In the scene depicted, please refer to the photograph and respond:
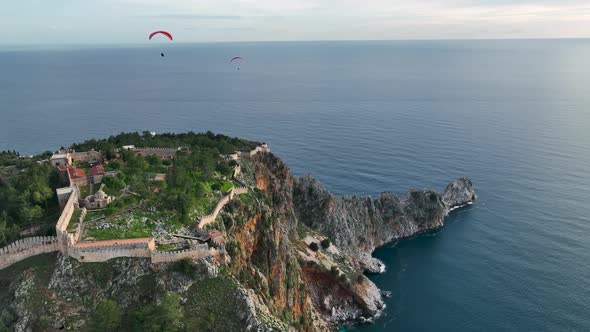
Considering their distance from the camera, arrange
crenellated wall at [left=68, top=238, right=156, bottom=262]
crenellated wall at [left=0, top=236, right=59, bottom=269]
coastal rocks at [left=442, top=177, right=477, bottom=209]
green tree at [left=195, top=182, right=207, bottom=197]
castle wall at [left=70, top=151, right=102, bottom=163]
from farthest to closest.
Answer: coastal rocks at [left=442, top=177, right=477, bottom=209] < castle wall at [left=70, top=151, right=102, bottom=163] < green tree at [left=195, top=182, right=207, bottom=197] < crenellated wall at [left=0, top=236, right=59, bottom=269] < crenellated wall at [left=68, top=238, right=156, bottom=262]

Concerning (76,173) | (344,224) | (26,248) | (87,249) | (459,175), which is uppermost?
(76,173)

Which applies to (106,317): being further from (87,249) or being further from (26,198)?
(26,198)

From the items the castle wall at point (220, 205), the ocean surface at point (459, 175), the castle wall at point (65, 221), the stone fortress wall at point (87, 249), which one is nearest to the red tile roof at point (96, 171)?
the castle wall at point (65, 221)

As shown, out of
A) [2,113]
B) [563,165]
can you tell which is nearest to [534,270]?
[563,165]

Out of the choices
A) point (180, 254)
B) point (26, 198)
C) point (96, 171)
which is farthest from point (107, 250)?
point (96, 171)

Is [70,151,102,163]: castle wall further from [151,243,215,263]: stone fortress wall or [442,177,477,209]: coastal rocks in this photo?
[442,177,477,209]: coastal rocks

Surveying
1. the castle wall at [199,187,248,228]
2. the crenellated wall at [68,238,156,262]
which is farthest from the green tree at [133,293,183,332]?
the castle wall at [199,187,248,228]
